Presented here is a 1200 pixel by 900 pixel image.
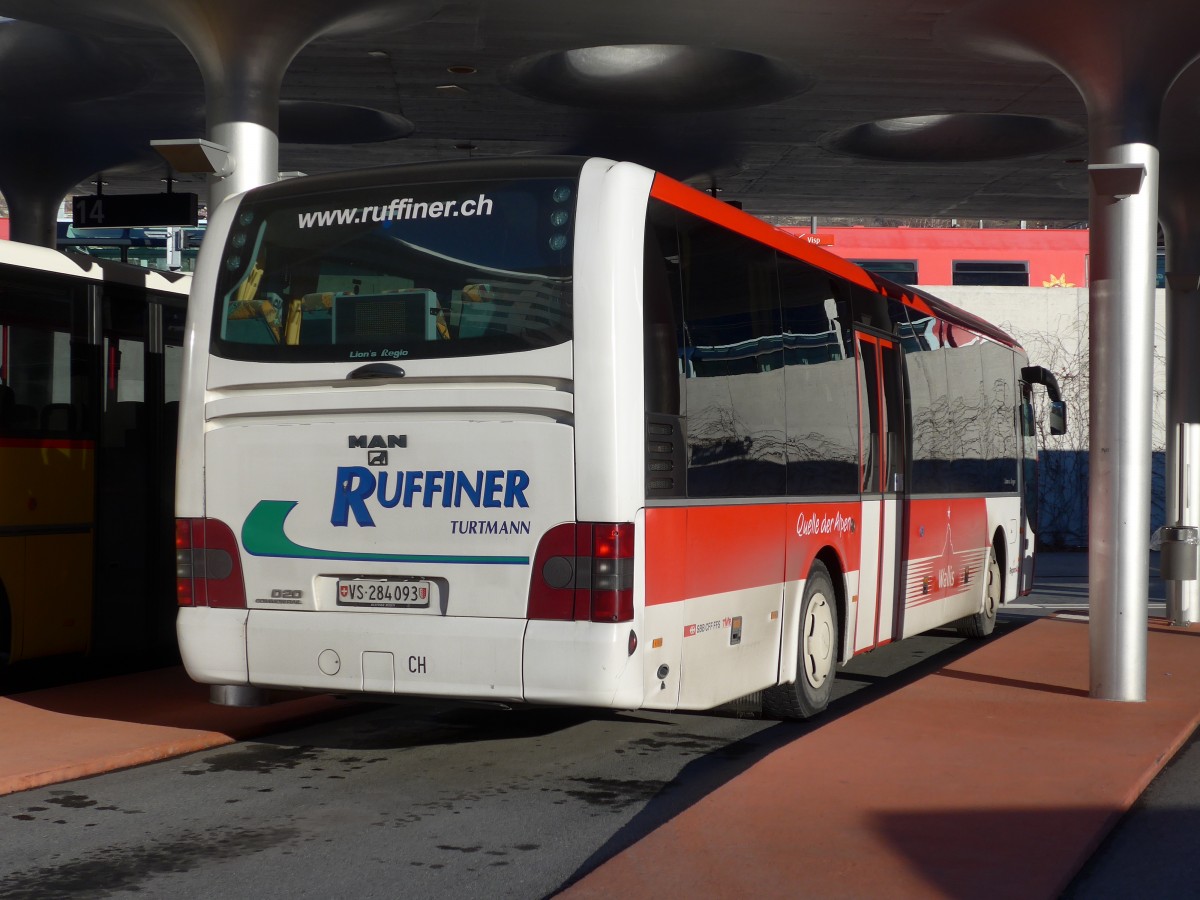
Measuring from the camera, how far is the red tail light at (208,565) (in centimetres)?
737

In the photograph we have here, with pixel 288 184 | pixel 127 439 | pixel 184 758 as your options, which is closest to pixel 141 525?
pixel 127 439

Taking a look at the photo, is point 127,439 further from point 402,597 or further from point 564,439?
point 564,439

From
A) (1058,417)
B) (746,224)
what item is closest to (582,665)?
(746,224)

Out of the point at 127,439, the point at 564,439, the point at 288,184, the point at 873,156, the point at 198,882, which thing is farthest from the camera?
the point at 873,156

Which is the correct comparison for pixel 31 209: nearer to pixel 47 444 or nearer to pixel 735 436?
pixel 47 444

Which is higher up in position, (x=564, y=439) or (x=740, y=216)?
(x=740, y=216)

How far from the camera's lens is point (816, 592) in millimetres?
9070

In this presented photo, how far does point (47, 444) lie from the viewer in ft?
32.4

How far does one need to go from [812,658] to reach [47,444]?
17.3ft

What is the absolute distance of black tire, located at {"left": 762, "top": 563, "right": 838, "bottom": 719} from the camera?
28.9ft

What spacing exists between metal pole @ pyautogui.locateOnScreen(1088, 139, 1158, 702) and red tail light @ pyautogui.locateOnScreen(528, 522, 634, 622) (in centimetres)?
400

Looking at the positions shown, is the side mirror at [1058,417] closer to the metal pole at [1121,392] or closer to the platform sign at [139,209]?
the metal pole at [1121,392]

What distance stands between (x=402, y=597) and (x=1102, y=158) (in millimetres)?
5374

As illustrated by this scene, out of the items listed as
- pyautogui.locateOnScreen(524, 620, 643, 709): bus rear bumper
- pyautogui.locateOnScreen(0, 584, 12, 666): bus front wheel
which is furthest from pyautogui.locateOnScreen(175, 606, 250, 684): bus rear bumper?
pyautogui.locateOnScreen(0, 584, 12, 666): bus front wheel
